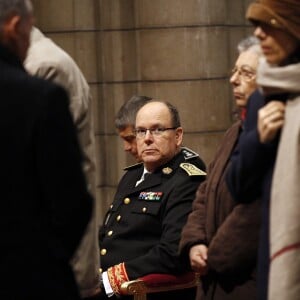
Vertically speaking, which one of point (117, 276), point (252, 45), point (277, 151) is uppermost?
point (252, 45)

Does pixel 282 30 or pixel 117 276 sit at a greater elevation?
pixel 282 30

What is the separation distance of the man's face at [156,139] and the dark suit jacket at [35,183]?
7.08ft

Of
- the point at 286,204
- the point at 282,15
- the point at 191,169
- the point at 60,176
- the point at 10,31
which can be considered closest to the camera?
the point at 60,176

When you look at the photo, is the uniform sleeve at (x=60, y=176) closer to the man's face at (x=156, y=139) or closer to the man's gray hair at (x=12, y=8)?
the man's gray hair at (x=12, y=8)

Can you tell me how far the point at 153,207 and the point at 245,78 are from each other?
3.19 feet

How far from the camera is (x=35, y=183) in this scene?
11.1 ft

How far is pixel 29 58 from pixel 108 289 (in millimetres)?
1566

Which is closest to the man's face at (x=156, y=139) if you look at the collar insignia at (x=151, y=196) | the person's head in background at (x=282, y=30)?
the collar insignia at (x=151, y=196)

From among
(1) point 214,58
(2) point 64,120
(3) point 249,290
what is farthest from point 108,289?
(1) point 214,58

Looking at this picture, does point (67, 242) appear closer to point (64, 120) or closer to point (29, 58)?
point (64, 120)

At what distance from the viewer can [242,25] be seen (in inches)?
345

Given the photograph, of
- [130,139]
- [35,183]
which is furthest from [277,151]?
[130,139]

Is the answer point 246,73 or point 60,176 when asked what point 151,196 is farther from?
point 60,176

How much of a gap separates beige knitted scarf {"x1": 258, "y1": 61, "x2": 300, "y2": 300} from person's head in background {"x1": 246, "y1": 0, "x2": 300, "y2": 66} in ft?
0.29
